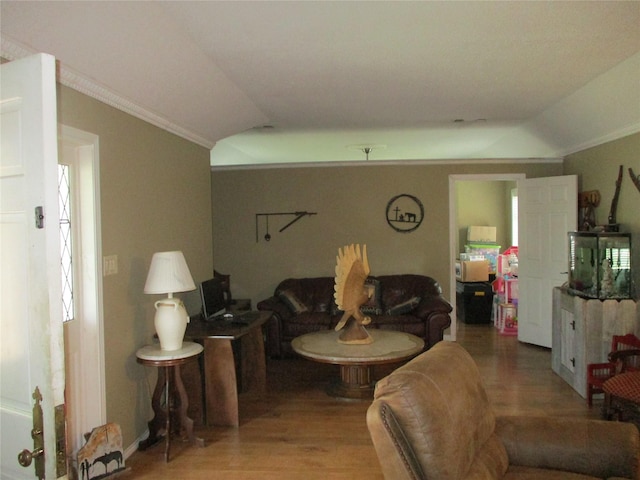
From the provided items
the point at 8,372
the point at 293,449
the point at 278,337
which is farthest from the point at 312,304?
the point at 8,372

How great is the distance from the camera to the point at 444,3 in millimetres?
2691

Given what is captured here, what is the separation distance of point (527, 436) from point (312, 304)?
4102 mm

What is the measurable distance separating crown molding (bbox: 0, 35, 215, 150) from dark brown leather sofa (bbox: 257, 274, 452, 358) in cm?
244

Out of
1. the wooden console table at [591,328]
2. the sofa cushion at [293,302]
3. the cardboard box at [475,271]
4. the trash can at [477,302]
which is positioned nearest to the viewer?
the wooden console table at [591,328]

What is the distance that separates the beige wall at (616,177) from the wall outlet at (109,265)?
4.32 metres

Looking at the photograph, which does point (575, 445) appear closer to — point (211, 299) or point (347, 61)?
point (347, 61)

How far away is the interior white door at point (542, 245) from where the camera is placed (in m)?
5.79

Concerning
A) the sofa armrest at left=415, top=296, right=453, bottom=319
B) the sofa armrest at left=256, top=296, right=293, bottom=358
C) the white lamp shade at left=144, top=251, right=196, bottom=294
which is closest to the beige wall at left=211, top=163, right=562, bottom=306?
the sofa armrest at left=415, top=296, right=453, bottom=319

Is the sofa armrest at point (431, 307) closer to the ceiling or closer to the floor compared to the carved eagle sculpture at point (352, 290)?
closer to the floor

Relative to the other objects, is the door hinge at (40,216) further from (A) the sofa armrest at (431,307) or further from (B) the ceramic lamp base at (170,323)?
(A) the sofa armrest at (431,307)

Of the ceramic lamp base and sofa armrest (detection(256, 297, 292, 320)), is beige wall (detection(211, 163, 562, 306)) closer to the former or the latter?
sofa armrest (detection(256, 297, 292, 320))

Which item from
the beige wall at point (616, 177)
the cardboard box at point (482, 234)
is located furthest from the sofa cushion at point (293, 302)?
the cardboard box at point (482, 234)

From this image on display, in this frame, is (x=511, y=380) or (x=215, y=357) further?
(x=511, y=380)

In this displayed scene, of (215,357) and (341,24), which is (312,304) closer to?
(215,357)
